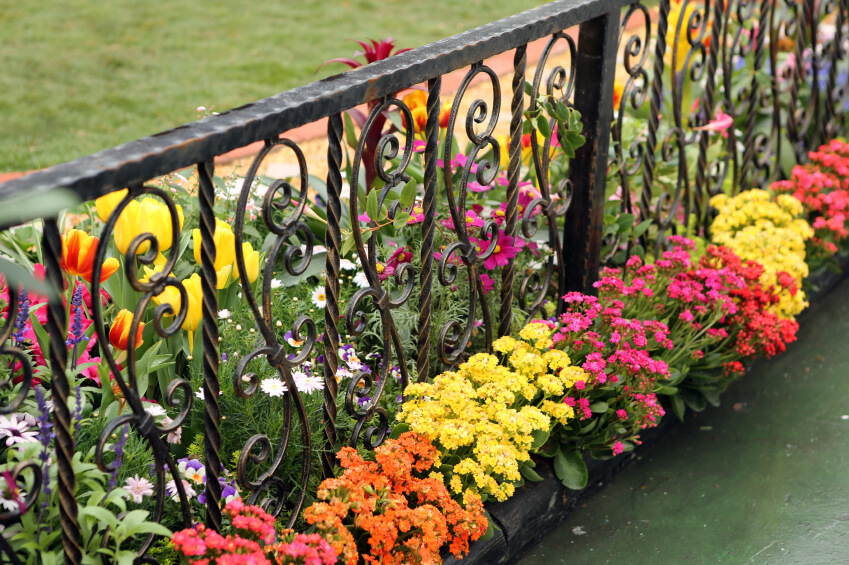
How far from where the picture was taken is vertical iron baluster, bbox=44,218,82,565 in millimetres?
1369

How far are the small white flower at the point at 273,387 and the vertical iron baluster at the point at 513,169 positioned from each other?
0.75m

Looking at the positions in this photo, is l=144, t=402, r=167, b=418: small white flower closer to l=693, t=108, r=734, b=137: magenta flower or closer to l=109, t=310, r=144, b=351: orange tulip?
l=109, t=310, r=144, b=351: orange tulip

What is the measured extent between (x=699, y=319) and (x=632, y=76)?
824 millimetres

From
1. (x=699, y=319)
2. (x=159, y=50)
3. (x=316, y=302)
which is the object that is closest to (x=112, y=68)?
(x=159, y=50)

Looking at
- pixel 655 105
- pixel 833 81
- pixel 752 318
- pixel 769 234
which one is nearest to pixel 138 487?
pixel 752 318

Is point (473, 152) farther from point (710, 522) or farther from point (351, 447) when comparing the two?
point (710, 522)

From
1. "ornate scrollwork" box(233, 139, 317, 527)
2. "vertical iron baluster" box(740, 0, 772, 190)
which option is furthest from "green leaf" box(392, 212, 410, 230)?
"vertical iron baluster" box(740, 0, 772, 190)

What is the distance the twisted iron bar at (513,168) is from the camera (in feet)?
7.23

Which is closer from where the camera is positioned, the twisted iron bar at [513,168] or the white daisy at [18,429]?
the white daisy at [18,429]

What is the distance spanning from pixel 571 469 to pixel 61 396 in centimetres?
143

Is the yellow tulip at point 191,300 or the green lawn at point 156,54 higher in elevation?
the yellow tulip at point 191,300

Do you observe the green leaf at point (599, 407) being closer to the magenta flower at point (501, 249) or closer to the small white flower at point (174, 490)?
the magenta flower at point (501, 249)

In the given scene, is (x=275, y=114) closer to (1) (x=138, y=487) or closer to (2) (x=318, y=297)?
(1) (x=138, y=487)

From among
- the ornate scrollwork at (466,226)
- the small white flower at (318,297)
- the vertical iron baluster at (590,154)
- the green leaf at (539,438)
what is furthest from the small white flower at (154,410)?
the vertical iron baluster at (590,154)
